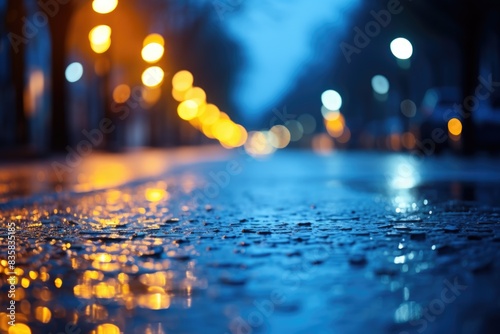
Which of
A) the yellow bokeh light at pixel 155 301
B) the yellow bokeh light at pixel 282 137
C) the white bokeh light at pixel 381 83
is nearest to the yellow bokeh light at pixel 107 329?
the yellow bokeh light at pixel 155 301

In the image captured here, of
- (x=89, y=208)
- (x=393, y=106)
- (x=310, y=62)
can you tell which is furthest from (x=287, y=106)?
(x=89, y=208)

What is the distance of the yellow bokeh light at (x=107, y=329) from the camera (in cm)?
364

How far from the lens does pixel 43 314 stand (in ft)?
13.2

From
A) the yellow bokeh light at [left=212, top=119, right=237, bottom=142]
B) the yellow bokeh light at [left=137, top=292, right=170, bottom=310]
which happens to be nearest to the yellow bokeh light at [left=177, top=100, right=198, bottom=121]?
the yellow bokeh light at [left=212, top=119, right=237, bottom=142]

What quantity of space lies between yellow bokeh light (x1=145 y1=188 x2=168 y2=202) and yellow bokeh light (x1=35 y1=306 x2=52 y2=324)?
8163 millimetres

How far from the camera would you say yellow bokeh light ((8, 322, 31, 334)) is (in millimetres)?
3650

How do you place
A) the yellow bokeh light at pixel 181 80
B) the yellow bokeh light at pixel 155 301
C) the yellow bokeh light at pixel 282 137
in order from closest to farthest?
the yellow bokeh light at pixel 155 301 < the yellow bokeh light at pixel 181 80 < the yellow bokeh light at pixel 282 137

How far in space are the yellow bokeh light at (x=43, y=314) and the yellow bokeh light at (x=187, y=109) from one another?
6706 cm

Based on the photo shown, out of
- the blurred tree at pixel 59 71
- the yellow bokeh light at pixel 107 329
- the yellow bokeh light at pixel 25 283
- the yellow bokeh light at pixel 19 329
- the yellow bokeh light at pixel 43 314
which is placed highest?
the blurred tree at pixel 59 71

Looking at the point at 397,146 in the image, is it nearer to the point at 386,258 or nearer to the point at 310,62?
the point at 386,258

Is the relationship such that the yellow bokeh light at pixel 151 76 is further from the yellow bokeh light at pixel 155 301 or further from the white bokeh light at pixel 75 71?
the yellow bokeh light at pixel 155 301

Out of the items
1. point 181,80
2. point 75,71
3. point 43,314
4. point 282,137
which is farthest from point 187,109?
point 282,137

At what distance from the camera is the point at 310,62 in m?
130

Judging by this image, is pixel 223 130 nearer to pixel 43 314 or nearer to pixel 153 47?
pixel 153 47
